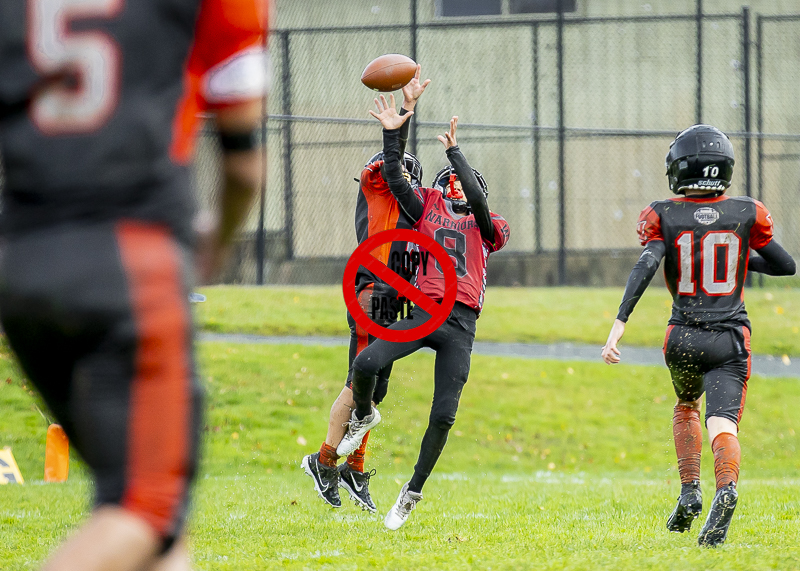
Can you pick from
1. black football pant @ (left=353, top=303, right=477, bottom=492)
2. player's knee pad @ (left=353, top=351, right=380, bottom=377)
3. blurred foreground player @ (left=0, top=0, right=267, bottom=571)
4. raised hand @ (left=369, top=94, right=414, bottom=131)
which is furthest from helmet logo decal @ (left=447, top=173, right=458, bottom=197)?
blurred foreground player @ (left=0, top=0, right=267, bottom=571)

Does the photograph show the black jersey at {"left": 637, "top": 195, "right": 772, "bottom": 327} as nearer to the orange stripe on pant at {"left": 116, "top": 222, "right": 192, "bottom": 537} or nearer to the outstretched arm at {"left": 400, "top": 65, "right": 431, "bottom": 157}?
the outstretched arm at {"left": 400, "top": 65, "right": 431, "bottom": 157}

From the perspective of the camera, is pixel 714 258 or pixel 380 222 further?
pixel 380 222

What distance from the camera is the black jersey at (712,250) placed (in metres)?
4.98

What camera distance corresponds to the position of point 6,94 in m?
1.72

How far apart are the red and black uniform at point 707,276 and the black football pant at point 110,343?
143 inches

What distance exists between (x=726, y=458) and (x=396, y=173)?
2572 mm

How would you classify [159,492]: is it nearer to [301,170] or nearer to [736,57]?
[301,170]

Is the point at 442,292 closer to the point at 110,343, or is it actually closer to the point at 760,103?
the point at 110,343

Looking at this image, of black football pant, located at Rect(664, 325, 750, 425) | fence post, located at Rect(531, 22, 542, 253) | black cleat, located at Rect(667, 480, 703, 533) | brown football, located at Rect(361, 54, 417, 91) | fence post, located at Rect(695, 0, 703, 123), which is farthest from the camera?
fence post, located at Rect(695, 0, 703, 123)

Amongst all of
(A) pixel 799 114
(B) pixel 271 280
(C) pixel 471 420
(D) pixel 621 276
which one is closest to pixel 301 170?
(B) pixel 271 280

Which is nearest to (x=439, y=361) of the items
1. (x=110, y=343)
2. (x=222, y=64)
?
(x=222, y=64)

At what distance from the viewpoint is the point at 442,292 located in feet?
19.0

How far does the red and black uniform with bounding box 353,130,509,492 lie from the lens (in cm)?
570

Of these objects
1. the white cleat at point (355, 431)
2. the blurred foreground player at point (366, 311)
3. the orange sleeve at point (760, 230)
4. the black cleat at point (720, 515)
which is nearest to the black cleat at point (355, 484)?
the blurred foreground player at point (366, 311)
